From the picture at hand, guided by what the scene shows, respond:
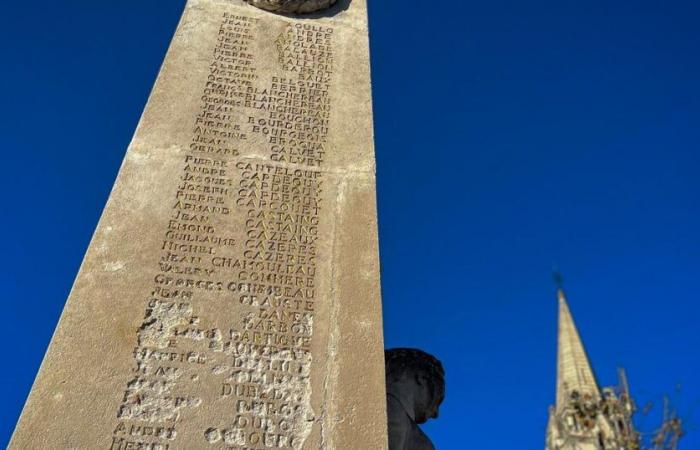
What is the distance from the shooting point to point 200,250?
13.8ft

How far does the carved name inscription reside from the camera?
140 inches

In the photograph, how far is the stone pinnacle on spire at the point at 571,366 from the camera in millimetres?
50656

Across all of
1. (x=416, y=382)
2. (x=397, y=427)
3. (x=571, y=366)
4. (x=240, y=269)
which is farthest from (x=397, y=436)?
(x=571, y=366)

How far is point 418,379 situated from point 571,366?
5339cm

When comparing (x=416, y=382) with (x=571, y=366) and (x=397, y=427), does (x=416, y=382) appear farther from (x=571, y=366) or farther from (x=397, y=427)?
(x=571, y=366)

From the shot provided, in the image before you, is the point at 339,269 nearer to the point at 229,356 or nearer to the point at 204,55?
the point at 229,356

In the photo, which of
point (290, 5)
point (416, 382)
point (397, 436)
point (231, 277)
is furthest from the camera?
point (290, 5)

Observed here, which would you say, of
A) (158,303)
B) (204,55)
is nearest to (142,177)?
(158,303)

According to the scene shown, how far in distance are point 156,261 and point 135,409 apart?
1.05 metres

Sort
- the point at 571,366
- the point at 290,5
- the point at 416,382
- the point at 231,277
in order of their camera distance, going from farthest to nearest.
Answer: the point at 571,366 → the point at 290,5 → the point at 416,382 → the point at 231,277

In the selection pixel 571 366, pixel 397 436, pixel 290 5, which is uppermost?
pixel 290 5

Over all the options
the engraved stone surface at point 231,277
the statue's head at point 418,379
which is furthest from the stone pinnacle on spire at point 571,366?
the engraved stone surface at point 231,277

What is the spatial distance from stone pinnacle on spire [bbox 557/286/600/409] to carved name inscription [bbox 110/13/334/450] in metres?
47.2

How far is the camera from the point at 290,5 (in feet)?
19.8
